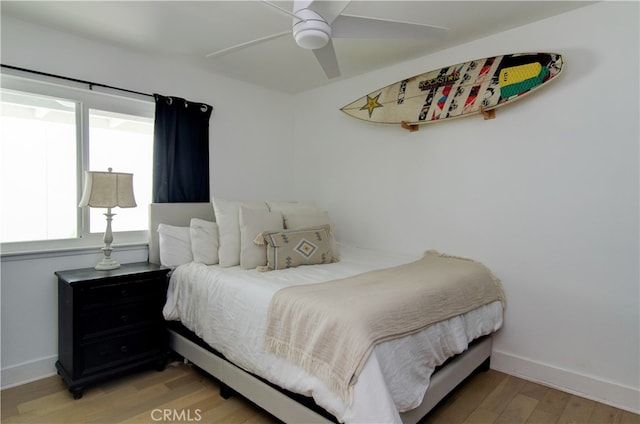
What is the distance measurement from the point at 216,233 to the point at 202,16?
1498mm

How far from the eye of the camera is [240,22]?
7.87ft

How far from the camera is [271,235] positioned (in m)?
2.53

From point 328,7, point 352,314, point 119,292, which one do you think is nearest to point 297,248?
point 352,314

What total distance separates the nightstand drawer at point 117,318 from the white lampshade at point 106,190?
682mm

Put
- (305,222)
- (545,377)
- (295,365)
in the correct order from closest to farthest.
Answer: (295,365)
(545,377)
(305,222)

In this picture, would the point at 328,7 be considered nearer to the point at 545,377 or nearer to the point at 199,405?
the point at 199,405

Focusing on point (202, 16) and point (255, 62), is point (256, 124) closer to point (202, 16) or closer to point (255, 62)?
point (255, 62)

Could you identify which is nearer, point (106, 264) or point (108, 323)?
point (108, 323)

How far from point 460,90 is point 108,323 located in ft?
9.61

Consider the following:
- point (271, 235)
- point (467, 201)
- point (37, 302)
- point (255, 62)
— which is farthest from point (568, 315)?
point (37, 302)

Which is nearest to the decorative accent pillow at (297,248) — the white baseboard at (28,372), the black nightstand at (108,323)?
the black nightstand at (108,323)

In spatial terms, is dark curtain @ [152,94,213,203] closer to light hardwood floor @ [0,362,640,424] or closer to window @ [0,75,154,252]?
window @ [0,75,154,252]

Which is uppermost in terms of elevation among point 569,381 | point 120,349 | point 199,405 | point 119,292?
point 119,292

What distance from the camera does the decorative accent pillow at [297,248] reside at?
248 centimetres
